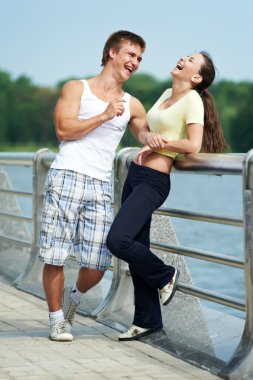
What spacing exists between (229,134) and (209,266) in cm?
10188

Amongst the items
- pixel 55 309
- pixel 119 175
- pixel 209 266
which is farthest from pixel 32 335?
pixel 209 266

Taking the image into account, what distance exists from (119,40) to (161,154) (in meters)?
0.76

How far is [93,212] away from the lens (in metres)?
5.88

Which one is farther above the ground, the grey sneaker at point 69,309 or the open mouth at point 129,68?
the open mouth at point 129,68

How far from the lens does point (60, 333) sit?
5.84 meters

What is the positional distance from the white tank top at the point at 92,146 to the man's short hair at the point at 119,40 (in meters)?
0.24

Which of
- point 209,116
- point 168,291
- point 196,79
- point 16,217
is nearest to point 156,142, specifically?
point 209,116

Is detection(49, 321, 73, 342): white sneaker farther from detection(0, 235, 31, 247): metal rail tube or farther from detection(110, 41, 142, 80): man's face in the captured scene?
detection(0, 235, 31, 247): metal rail tube

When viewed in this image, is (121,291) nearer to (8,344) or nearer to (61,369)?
(8,344)

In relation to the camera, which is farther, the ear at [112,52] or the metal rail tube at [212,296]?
the ear at [112,52]

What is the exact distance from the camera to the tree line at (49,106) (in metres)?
124

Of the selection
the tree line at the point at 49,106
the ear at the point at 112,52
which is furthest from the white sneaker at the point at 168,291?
the tree line at the point at 49,106

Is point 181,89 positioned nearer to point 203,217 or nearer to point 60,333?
point 203,217

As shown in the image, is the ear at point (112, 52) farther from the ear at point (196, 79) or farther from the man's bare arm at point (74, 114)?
the ear at point (196, 79)
